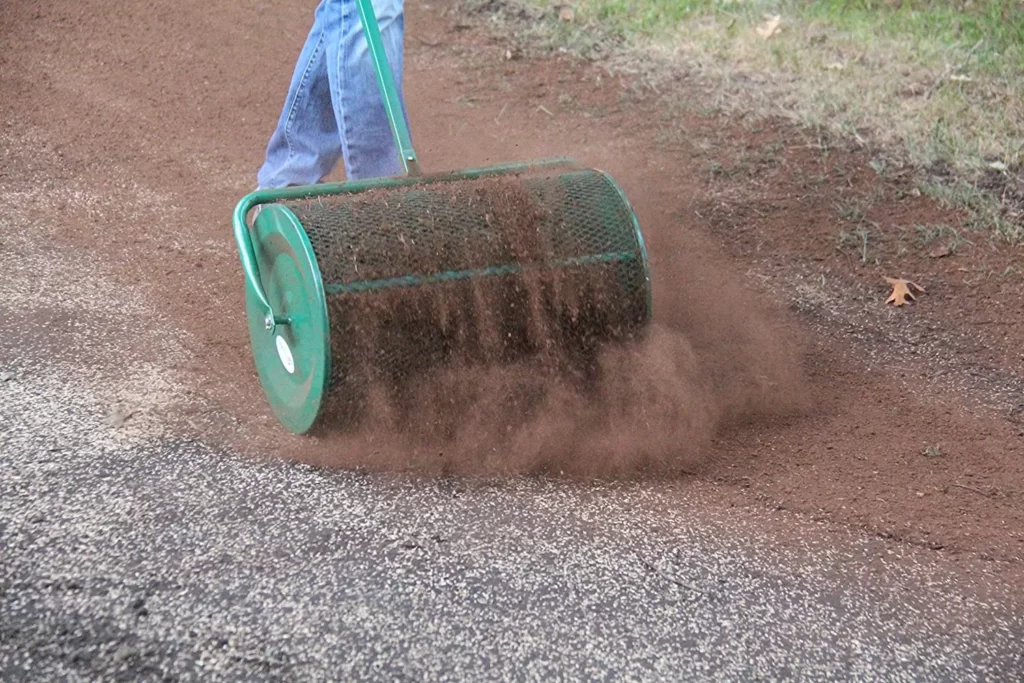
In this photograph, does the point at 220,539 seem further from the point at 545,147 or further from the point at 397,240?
the point at 545,147

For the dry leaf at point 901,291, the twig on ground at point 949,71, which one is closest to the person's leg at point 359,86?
the dry leaf at point 901,291

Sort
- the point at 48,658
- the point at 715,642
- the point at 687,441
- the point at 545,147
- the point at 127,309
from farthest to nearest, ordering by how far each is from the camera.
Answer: the point at 545,147, the point at 127,309, the point at 687,441, the point at 715,642, the point at 48,658

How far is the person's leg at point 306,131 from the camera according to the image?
11.8 feet

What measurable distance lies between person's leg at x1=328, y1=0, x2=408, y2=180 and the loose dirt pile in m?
0.74

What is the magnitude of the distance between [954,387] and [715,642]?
140 cm

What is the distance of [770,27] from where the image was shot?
18.5 feet

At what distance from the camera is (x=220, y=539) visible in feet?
8.07

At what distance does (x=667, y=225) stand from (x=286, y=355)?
1.78 metres

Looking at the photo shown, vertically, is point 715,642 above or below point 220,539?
below

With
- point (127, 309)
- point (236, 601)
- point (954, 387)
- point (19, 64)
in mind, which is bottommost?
point (954, 387)

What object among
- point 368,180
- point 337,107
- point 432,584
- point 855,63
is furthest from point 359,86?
point 855,63

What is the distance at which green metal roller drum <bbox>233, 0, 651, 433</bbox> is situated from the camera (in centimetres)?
262

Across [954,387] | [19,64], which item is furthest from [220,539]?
[19,64]

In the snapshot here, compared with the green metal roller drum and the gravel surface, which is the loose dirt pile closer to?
the green metal roller drum
